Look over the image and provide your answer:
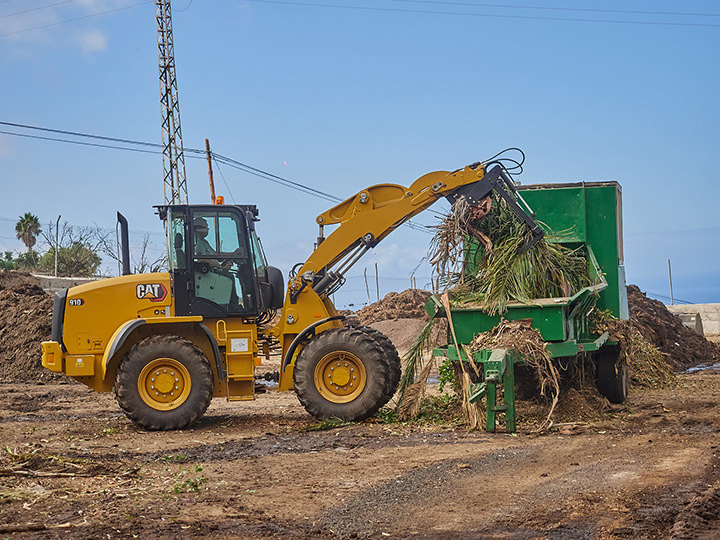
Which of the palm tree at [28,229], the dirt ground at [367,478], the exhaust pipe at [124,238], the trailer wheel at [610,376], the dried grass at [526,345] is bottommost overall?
the dirt ground at [367,478]

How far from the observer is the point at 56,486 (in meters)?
6.41

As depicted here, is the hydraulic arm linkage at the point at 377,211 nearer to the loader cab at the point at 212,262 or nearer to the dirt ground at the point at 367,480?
the loader cab at the point at 212,262

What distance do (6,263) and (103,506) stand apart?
124 feet

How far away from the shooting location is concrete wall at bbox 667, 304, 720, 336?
28062 millimetres

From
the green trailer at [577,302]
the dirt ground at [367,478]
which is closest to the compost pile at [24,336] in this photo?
the dirt ground at [367,478]

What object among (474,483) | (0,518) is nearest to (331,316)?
(474,483)

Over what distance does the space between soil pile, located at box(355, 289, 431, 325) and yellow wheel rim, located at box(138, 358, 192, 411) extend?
17.6 m

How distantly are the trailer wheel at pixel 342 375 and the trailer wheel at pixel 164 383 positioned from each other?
121 centimetres

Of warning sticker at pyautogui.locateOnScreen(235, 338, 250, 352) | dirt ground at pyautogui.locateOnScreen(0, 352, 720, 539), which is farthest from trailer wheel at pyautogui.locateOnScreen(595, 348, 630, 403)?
warning sticker at pyautogui.locateOnScreen(235, 338, 250, 352)

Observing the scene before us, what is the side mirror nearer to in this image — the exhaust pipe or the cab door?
the cab door

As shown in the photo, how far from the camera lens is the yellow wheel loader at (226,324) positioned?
972 cm

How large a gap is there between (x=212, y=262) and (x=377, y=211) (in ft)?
7.48

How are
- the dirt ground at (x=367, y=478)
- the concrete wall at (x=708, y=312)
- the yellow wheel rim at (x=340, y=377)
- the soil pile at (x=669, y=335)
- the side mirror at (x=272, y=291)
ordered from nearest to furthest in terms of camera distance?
the dirt ground at (x=367, y=478)
the yellow wheel rim at (x=340, y=377)
the side mirror at (x=272, y=291)
the soil pile at (x=669, y=335)
the concrete wall at (x=708, y=312)

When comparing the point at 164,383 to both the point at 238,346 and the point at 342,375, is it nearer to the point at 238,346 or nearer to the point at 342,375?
the point at 238,346
